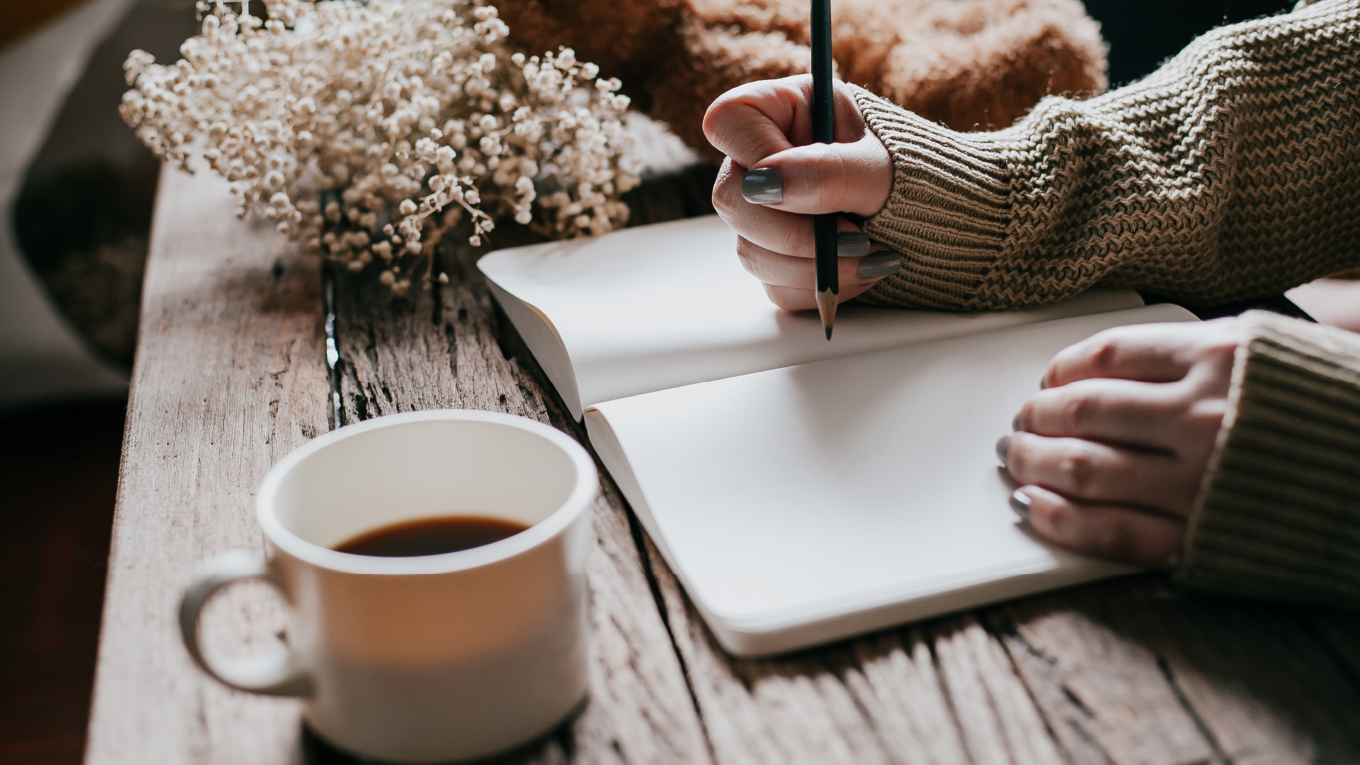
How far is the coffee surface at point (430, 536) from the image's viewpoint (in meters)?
0.46

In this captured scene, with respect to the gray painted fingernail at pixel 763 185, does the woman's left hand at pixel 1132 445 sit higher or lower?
lower

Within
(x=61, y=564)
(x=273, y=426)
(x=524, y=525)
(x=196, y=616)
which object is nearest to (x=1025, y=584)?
(x=524, y=525)

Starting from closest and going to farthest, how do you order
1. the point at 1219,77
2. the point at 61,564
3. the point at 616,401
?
the point at 616,401
the point at 1219,77
the point at 61,564

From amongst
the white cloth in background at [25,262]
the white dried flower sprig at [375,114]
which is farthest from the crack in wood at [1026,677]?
the white cloth in background at [25,262]

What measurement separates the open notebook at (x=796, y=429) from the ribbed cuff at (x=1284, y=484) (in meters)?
0.06

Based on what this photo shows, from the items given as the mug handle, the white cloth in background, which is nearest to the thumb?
the mug handle

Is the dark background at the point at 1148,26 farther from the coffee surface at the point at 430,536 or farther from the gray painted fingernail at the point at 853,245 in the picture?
the coffee surface at the point at 430,536

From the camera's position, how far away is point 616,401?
630 mm

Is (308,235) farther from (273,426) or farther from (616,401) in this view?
(616,401)

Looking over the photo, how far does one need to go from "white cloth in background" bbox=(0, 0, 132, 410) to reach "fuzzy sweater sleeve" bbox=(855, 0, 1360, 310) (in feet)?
5.32

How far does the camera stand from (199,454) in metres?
0.64

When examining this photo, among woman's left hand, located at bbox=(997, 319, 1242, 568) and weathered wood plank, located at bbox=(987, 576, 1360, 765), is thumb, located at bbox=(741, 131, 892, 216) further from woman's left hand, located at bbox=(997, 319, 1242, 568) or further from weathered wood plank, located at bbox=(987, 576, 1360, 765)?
weathered wood plank, located at bbox=(987, 576, 1360, 765)

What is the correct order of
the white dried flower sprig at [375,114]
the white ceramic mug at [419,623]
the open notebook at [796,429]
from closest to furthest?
the white ceramic mug at [419,623], the open notebook at [796,429], the white dried flower sprig at [375,114]

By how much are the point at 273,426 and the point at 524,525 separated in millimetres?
288
